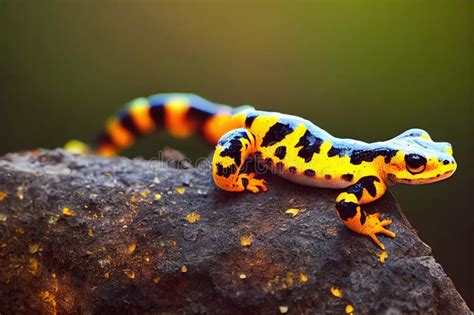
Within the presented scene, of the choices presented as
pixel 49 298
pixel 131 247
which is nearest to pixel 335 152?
pixel 131 247

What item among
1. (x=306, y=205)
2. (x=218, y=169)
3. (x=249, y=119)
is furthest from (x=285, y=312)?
(x=249, y=119)

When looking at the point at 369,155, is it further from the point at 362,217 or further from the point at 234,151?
the point at 234,151

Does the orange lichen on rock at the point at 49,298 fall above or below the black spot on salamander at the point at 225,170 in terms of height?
below

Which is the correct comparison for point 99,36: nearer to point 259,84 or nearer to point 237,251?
point 259,84

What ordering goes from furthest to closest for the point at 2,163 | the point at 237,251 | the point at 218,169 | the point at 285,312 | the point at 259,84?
the point at 259,84
the point at 2,163
the point at 218,169
the point at 237,251
the point at 285,312

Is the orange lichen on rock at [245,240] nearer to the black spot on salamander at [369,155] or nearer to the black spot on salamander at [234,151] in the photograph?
the black spot on salamander at [234,151]

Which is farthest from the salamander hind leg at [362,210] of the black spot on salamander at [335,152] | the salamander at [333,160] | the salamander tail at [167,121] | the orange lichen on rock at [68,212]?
the orange lichen on rock at [68,212]
